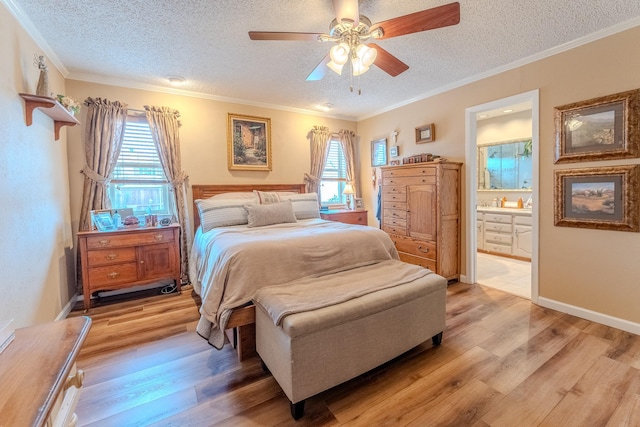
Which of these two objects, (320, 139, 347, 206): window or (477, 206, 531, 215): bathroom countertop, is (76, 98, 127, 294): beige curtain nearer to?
(320, 139, 347, 206): window

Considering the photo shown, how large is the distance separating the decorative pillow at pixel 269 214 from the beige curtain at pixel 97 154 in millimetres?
1683

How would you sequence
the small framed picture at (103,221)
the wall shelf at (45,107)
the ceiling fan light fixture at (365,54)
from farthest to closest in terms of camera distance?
the small framed picture at (103,221), the wall shelf at (45,107), the ceiling fan light fixture at (365,54)

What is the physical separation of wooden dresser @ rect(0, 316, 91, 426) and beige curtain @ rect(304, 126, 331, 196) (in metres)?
3.92

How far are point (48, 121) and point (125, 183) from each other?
1.04m

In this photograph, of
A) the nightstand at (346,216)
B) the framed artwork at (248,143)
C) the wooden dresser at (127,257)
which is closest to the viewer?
the wooden dresser at (127,257)

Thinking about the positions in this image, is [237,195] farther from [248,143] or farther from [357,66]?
[357,66]

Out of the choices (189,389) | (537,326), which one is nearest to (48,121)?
Result: (189,389)

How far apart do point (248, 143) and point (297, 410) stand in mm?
3561

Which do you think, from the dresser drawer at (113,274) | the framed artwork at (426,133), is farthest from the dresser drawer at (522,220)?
the dresser drawer at (113,274)

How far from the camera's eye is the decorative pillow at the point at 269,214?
3.25 m

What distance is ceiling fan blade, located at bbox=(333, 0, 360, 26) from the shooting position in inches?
71.2

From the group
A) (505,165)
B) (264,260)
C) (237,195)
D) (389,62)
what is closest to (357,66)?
(389,62)

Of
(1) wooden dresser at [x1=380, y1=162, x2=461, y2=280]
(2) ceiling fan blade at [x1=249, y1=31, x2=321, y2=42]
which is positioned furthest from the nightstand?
(2) ceiling fan blade at [x1=249, y1=31, x2=321, y2=42]

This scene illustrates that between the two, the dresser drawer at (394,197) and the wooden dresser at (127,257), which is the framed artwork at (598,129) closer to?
the dresser drawer at (394,197)
